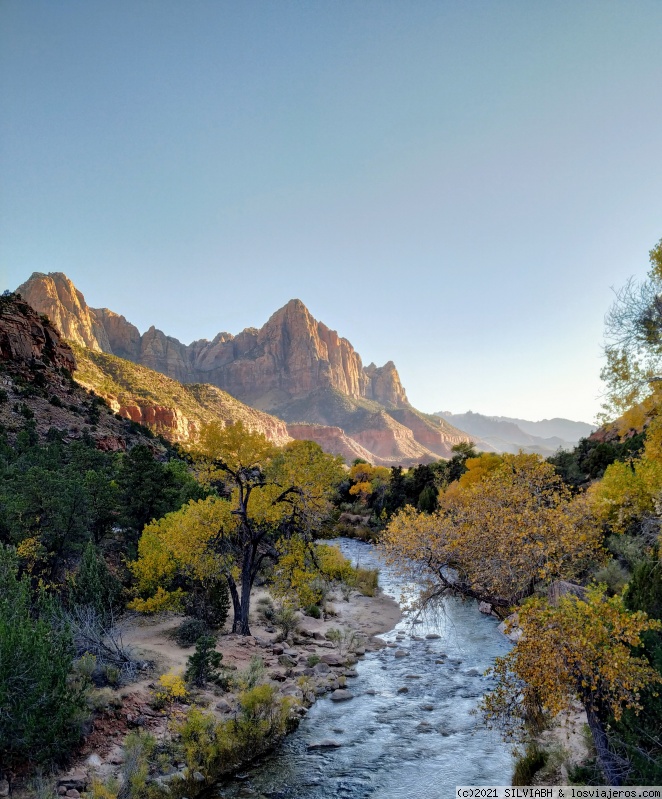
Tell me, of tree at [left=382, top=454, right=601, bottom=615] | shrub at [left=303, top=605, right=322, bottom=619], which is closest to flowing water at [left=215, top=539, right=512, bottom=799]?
tree at [left=382, top=454, right=601, bottom=615]

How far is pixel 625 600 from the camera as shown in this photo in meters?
10.6

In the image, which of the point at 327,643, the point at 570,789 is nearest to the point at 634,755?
the point at 570,789

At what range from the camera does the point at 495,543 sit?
1148 cm

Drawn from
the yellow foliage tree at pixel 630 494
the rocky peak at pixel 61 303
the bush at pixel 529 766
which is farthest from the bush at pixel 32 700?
the rocky peak at pixel 61 303

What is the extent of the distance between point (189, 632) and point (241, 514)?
4902 millimetres

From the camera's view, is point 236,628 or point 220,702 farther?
point 236,628

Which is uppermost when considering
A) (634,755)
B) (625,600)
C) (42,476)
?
(42,476)

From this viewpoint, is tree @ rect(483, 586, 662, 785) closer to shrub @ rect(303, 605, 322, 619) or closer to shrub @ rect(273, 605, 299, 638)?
shrub @ rect(273, 605, 299, 638)

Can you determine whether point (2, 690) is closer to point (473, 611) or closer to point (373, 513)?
point (473, 611)

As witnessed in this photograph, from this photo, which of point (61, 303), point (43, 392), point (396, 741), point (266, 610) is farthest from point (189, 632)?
point (61, 303)

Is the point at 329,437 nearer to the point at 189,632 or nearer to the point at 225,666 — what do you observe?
the point at 189,632

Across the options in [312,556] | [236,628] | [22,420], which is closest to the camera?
[312,556]

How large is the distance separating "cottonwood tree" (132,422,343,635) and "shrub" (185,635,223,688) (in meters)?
3.90

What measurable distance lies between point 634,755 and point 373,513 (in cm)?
5406
